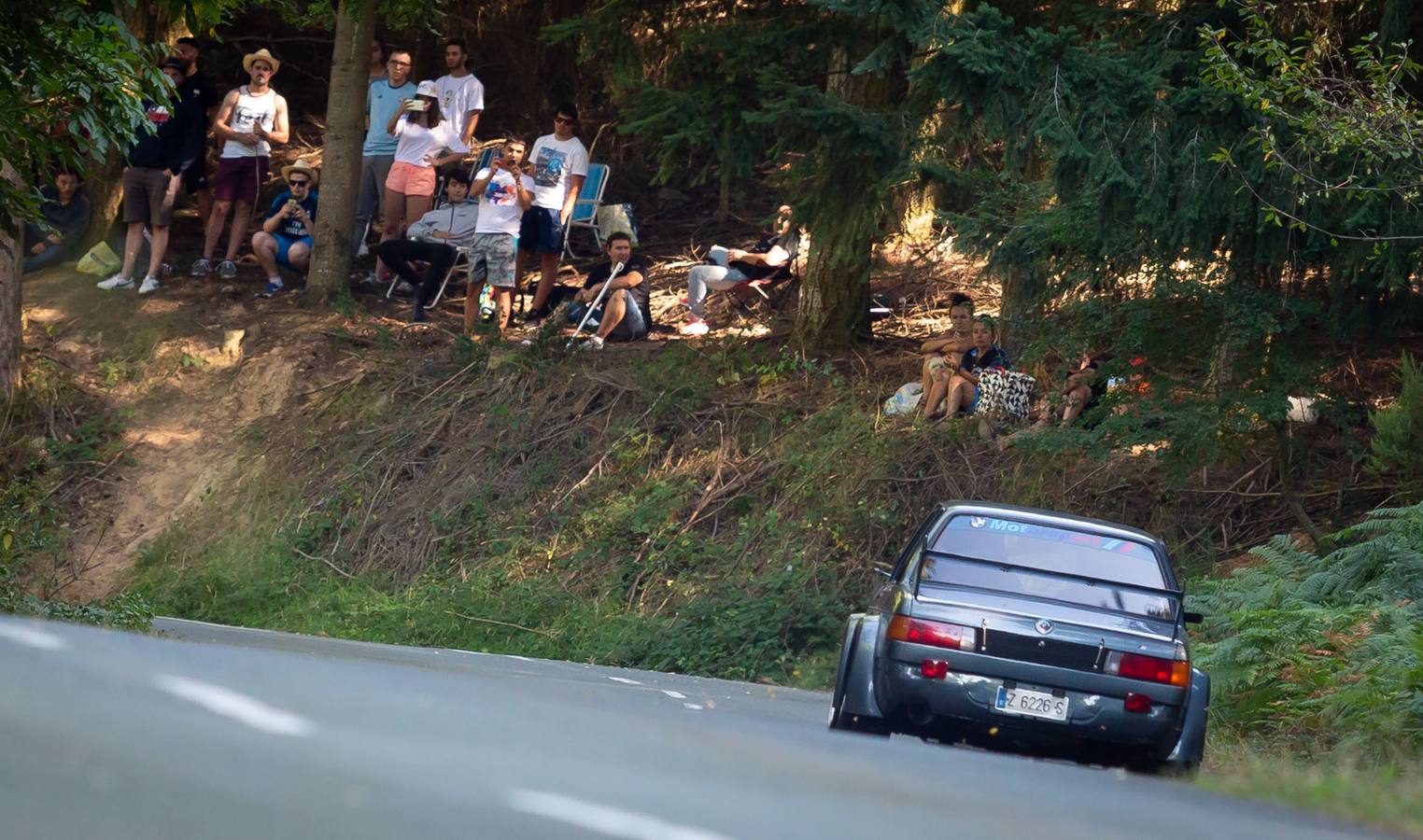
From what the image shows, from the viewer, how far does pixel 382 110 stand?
2089 centimetres

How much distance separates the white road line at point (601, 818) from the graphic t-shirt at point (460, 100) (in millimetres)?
16245

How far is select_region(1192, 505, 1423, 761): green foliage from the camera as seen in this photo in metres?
8.95

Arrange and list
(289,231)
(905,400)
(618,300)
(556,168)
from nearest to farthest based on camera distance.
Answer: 1. (905,400)
2. (618,300)
3. (556,168)
4. (289,231)

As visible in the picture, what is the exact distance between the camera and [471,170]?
21.5m

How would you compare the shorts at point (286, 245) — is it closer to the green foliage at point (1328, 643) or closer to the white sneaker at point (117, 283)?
the white sneaker at point (117, 283)

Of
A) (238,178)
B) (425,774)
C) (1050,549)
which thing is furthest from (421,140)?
(425,774)

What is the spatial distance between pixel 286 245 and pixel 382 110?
2.30m

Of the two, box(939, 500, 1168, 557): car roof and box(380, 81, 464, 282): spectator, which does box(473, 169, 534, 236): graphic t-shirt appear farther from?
box(939, 500, 1168, 557): car roof

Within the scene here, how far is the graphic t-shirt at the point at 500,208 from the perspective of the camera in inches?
Result: 718

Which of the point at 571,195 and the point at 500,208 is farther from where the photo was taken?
the point at 571,195

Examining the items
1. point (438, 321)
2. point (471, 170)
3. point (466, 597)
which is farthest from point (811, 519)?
point (471, 170)

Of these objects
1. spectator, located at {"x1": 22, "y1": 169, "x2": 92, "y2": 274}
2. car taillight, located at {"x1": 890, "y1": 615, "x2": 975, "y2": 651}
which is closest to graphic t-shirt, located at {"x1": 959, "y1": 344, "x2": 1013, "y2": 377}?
car taillight, located at {"x1": 890, "y1": 615, "x2": 975, "y2": 651}

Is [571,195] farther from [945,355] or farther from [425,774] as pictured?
[425,774]

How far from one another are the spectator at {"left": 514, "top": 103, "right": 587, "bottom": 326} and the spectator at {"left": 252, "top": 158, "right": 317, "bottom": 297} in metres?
3.46
